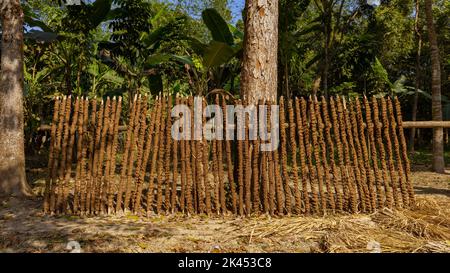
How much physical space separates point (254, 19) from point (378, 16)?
1083 cm

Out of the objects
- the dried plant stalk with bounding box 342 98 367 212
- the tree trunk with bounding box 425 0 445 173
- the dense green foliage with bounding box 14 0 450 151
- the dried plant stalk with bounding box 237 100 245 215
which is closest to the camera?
the dried plant stalk with bounding box 237 100 245 215

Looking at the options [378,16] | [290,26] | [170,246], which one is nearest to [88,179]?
[170,246]

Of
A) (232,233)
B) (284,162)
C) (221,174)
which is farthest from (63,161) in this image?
(284,162)

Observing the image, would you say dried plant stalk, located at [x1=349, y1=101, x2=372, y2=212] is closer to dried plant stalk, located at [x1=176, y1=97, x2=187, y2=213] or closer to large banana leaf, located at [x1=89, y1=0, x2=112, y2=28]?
dried plant stalk, located at [x1=176, y1=97, x2=187, y2=213]

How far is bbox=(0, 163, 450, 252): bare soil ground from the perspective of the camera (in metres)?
3.55

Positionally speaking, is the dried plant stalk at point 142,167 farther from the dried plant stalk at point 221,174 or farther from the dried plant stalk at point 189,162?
the dried plant stalk at point 221,174

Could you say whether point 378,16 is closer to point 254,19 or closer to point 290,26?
point 290,26

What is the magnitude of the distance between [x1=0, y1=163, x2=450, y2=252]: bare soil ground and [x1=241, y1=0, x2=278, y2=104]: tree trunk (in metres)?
1.63

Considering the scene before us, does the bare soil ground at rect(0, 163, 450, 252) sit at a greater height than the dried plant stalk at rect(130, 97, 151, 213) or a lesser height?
lesser

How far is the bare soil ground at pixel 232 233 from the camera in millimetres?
3555

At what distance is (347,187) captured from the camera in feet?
15.6

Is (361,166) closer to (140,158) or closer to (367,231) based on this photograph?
(367,231)

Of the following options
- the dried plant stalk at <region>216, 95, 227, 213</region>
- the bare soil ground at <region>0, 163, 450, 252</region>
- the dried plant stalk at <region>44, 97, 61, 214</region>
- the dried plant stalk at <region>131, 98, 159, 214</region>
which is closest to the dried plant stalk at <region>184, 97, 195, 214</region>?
the bare soil ground at <region>0, 163, 450, 252</region>

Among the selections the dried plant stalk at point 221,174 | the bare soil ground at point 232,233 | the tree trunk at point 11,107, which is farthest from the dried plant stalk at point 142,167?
the tree trunk at point 11,107
